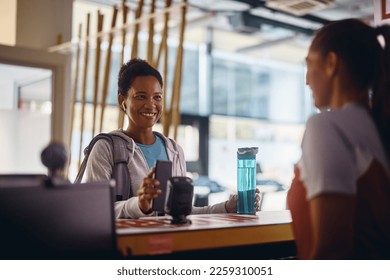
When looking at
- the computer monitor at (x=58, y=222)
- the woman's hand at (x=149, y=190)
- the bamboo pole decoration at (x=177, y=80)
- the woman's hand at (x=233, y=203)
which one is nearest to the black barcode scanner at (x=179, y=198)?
the woman's hand at (x=149, y=190)

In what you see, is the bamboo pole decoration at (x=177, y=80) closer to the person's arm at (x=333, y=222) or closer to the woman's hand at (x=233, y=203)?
the woman's hand at (x=233, y=203)

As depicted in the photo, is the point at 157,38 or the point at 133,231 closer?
the point at 133,231

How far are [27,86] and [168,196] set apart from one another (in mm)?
2617

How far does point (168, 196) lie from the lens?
1687mm

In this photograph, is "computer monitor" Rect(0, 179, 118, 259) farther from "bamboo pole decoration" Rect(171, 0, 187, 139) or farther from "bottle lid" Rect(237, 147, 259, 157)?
"bamboo pole decoration" Rect(171, 0, 187, 139)

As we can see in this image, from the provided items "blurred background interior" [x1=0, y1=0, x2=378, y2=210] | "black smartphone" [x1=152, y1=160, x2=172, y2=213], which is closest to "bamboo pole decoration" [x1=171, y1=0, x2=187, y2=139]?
"blurred background interior" [x1=0, y1=0, x2=378, y2=210]

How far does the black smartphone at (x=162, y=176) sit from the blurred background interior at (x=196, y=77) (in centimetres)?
216

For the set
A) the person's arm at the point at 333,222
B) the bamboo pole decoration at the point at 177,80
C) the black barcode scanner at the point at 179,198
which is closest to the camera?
the person's arm at the point at 333,222

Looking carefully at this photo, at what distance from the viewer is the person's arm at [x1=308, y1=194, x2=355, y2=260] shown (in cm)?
108

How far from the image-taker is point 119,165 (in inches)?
83.2

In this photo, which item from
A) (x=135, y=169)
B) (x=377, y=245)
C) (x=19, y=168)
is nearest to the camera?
(x=377, y=245)

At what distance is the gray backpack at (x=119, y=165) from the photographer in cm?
210
